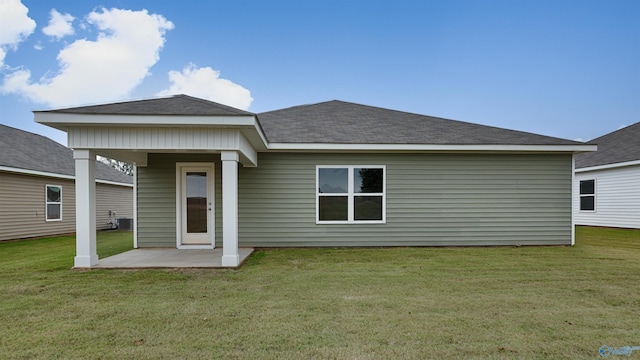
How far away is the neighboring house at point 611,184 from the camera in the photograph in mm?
11367

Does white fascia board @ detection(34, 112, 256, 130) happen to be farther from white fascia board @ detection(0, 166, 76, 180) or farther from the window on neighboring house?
the window on neighboring house

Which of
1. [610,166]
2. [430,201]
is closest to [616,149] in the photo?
[610,166]

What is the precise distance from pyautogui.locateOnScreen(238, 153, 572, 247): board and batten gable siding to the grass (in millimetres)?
1731

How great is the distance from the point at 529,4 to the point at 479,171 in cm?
823

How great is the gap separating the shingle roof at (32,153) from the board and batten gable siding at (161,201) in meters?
5.26

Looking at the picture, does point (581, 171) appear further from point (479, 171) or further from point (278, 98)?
point (278, 98)

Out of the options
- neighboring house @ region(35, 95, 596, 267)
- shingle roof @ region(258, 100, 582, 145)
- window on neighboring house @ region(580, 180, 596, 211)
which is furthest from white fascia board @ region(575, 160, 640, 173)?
shingle roof @ region(258, 100, 582, 145)

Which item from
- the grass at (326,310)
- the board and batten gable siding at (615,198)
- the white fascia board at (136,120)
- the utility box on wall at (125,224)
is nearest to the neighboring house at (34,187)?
the utility box on wall at (125,224)

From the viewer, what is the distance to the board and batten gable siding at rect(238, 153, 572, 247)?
7.73 meters

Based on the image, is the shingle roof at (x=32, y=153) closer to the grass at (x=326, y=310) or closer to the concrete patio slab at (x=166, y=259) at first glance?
the grass at (x=326, y=310)

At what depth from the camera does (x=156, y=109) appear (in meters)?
5.30

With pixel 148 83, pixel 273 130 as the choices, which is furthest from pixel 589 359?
pixel 148 83

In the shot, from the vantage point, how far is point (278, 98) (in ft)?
63.6

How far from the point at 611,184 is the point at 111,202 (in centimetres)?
2080
